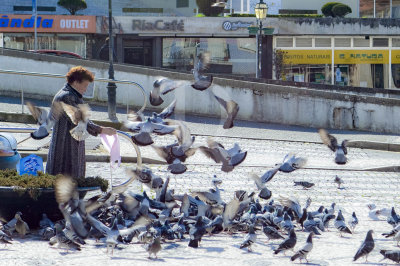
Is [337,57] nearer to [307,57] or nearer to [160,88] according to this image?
[307,57]

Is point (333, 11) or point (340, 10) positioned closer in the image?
point (340, 10)

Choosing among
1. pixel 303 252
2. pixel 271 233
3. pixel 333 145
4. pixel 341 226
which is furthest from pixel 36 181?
pixel 333 145

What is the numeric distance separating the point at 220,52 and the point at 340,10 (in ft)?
24.8

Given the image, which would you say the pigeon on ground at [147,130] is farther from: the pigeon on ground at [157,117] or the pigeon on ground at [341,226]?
the pigeon on ground at [341,226]

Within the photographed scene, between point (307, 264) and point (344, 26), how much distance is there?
37.8m

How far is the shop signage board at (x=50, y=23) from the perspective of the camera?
140 ft

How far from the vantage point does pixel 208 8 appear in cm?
4456

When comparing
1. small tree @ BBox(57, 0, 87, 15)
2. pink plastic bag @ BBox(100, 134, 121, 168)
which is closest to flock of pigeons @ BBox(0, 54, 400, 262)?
pink plastic bag @ BBox(100, 134, 121, 168)

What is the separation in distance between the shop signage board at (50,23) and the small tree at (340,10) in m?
13.7

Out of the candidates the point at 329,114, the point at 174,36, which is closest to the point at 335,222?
the point at 329,114

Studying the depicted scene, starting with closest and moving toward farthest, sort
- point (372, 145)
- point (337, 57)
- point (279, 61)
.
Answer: point (372, 145)
point (279, 61)
point (337, 57)

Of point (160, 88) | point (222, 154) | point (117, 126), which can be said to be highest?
point (160, 88)

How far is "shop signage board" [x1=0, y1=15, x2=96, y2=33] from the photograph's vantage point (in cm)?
4253

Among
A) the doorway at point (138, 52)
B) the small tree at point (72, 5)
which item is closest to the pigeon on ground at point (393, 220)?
the doorway at point (138, 52)
